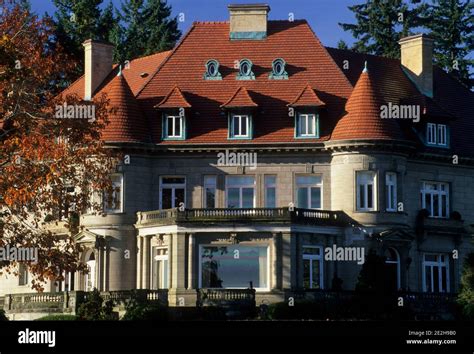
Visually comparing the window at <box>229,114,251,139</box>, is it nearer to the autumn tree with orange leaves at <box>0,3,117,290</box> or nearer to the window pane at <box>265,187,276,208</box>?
the window pane at <box>265,187,276,208</box>

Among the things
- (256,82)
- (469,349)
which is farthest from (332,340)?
(256,82)

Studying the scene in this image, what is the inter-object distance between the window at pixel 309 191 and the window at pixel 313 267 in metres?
2.82

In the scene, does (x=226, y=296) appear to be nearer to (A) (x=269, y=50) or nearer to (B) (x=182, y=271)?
(B) (x=182, y=271)

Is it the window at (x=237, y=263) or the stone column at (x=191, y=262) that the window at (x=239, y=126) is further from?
the stone column at (x=191, y=262)

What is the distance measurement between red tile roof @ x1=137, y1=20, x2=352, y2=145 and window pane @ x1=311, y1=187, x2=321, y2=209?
8.30ft

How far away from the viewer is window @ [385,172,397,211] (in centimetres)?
5825

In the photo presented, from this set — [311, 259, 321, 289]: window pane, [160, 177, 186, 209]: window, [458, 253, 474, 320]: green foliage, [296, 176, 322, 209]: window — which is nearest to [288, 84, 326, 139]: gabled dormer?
[296, 176, 322, 209]: window

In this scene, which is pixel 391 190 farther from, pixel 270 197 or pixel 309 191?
pixel 270 197

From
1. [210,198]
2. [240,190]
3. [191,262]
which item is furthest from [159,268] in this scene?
[240,190]

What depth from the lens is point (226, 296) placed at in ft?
175

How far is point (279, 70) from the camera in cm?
6172

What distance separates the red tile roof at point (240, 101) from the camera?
59.2 meters

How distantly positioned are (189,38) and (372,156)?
12641 millimetres

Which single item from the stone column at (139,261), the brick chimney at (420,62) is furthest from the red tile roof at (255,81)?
the brick chimney at (420,62)
